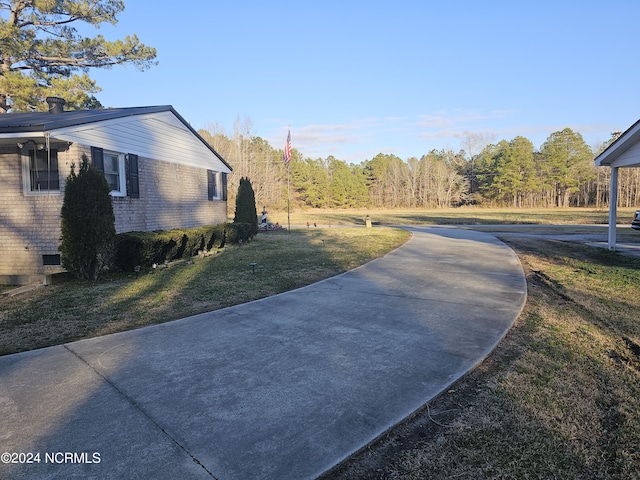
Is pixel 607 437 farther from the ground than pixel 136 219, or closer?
closer

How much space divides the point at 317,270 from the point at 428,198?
55023mm

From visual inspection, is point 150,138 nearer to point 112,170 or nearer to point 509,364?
point 112,170

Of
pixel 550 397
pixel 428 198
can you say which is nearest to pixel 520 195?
pixel 428 198

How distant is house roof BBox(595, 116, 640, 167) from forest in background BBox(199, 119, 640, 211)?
3445 cm

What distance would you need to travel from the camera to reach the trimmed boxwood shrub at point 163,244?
827 cm

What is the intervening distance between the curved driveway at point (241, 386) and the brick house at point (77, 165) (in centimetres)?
527

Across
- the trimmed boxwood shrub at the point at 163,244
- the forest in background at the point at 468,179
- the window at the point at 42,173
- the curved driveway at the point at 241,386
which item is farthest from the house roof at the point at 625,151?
the forest in background at the point at 468,179

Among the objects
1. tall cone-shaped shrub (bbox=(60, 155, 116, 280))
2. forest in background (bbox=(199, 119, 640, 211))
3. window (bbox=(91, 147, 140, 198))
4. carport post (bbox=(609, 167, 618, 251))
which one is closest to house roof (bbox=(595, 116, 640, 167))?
carport post (bbox=(609, 167, 618, 251))

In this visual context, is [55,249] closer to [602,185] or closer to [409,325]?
[409,325]

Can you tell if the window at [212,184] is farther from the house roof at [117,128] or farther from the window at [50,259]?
the window at [50,259]

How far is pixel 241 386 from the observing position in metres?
3.08

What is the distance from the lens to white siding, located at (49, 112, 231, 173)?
8509 millimetres

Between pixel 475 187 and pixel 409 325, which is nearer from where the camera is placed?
pixel 409 325

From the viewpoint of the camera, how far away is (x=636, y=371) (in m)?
3.42
